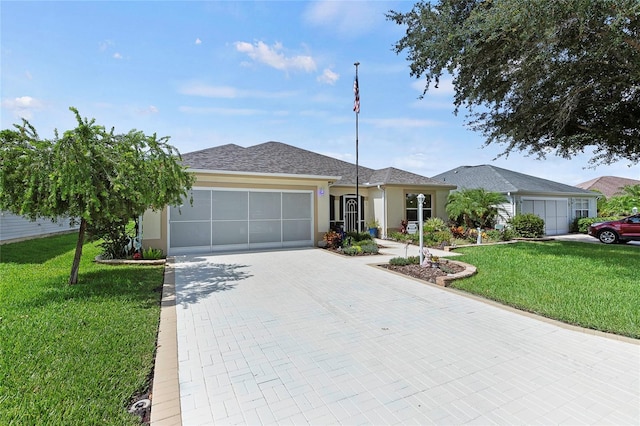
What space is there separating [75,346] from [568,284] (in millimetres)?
9460

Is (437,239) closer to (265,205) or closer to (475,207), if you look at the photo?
(475,207)

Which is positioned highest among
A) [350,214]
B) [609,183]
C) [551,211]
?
[609,183]

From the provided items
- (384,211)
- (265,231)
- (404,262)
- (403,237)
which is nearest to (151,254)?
(265,231)

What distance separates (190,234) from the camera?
40.2 ft

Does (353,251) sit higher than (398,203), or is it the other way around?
(398,203)

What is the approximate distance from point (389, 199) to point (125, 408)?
15.3 m

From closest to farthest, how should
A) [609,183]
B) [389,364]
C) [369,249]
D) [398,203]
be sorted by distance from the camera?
[389,364], [369,249], [398,203], [609,183]

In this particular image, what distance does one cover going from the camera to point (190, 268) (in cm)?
933

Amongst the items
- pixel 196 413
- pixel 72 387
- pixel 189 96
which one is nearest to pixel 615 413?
pixel 196 413

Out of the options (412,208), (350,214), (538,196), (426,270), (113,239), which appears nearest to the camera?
(426,270)

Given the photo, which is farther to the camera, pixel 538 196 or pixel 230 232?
pixel 538 196

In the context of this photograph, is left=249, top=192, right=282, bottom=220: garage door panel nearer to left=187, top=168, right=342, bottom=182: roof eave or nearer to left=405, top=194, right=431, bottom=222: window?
left=187, top=168, right=342, bottom=182: roof eave

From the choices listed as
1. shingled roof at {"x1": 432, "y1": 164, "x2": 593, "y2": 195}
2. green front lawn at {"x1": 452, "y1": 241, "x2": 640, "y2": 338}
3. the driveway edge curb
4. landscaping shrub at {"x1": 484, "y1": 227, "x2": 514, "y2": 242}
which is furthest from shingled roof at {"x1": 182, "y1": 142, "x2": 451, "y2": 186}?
the driveway edge curb

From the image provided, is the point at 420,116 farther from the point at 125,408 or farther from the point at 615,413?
the point at 125,408
